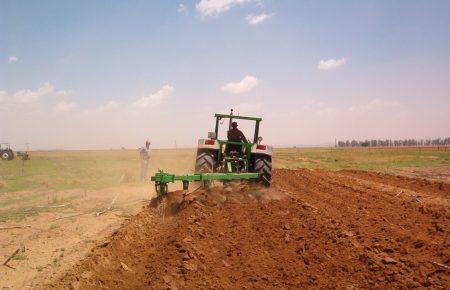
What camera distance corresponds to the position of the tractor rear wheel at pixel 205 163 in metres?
9.15

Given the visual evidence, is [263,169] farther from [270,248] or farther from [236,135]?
[270,248]

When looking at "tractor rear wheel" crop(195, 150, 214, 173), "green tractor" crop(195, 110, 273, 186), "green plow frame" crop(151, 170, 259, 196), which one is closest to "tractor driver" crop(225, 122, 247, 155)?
"green tractor" crop(195, 110, 273, 186)

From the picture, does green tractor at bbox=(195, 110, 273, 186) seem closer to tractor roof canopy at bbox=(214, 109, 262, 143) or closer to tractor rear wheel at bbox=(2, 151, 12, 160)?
tractor roof canopy at bbox=(214, 109, 262, 143)

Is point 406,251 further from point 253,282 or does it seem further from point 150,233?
point 150,233

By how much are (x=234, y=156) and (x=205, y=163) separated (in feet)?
2.90

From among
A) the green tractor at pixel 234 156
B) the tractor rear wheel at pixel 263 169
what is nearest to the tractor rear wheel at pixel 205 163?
the green tractor at pixel 234 156

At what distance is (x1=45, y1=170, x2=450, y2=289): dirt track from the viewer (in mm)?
4359

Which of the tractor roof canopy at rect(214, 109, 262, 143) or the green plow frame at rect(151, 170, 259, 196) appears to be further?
the tractor roof canopy at rect(214, 109, 262, 143)

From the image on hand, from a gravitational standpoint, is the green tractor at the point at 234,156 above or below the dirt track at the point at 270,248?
above

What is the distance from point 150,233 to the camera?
6473 millimetres

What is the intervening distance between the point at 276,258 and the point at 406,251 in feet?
5.75

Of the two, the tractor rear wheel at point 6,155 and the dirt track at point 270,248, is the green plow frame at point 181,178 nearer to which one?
the dirt track at point 270,248

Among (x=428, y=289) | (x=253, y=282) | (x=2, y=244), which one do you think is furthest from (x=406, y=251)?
(x=2, y=244)

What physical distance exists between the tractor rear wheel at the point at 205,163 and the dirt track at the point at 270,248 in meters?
1.13
